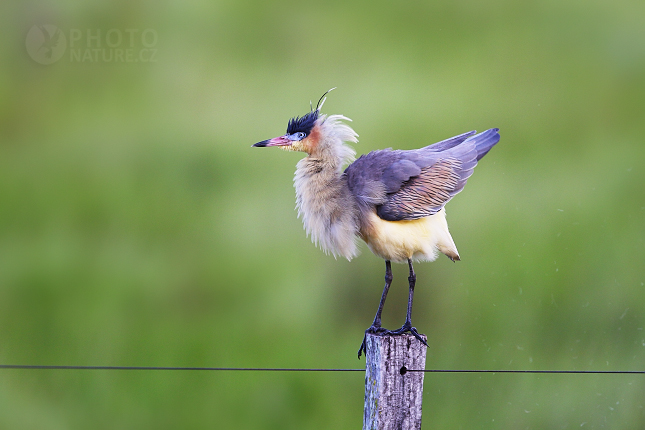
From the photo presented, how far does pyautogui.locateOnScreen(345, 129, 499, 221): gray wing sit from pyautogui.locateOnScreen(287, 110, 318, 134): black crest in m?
0.17

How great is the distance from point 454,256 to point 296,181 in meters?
0.51

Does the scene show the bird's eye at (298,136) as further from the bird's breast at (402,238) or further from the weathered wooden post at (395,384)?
the weathered wooden post at (395,384)

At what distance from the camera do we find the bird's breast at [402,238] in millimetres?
1644

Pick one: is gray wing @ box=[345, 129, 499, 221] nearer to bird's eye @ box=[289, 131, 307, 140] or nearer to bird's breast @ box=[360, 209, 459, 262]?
bird's breast @ box=[360, 209, 459, 262]

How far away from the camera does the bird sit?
1.65 m

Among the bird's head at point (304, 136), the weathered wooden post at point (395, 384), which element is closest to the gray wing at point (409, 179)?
the bird's head at point (304, 136)

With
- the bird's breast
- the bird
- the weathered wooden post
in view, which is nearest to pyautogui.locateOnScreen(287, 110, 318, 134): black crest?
the bird

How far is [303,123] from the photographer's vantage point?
5.75 ft

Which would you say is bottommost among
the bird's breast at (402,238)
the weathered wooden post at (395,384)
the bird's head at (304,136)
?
the weathered wooden post at (395,384)

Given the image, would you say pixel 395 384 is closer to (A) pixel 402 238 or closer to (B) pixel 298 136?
(A) pixel 402 238

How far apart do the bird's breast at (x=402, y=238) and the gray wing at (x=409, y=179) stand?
28 mm

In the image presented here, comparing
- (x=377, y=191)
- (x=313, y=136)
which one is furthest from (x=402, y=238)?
(x=313, y=136)

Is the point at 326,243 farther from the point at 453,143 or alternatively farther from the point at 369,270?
the point at 369,270

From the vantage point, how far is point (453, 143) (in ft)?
5.91
